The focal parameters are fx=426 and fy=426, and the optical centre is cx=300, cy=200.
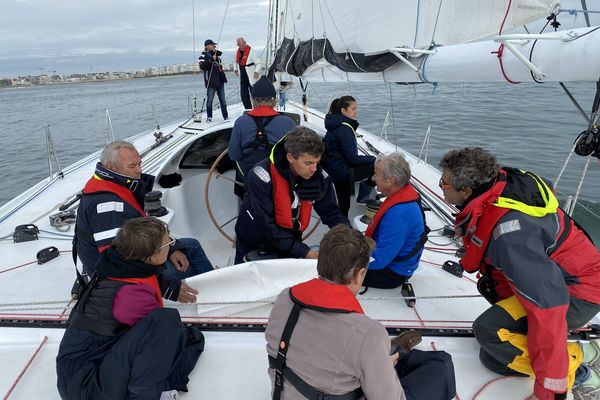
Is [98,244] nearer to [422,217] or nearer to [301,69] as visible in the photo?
[422,217]

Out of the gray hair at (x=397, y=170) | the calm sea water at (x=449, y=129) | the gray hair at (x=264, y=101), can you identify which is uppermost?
the gray hair at (x=264, y=101)

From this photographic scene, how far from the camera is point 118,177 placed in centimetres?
199

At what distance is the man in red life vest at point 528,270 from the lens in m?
1.38

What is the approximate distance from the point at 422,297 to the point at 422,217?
15.1 inches

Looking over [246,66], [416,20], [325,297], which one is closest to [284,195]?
[325,297]

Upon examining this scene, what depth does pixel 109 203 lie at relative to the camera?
1859mm

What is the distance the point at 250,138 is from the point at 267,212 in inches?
36.1

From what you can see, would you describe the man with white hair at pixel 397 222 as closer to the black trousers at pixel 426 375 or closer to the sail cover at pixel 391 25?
the black trousers at pixel 426 375

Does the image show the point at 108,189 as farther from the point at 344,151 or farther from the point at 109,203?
the point at 344,151

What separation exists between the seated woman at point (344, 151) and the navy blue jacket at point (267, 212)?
27.8 inches

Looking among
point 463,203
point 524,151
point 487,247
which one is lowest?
point 524,151

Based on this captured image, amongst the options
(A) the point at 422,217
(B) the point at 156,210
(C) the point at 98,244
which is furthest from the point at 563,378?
(B) the point at 156,210

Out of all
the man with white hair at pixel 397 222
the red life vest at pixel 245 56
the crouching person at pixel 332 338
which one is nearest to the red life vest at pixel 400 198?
the man with white hair at pixel 397 222

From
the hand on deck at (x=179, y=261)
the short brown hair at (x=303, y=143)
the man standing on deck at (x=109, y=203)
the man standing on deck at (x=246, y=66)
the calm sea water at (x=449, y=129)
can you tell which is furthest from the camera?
the calm sea water at (x=449, y=129)
